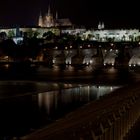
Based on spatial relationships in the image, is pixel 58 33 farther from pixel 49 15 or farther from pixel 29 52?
pixel 29 52

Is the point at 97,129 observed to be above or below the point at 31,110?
above

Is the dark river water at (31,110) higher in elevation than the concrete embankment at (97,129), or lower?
lower

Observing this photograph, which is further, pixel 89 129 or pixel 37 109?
pixel 37 109

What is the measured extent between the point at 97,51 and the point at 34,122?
52.5 metres

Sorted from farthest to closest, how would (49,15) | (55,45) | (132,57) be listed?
(49,15) < (55,45) < (132,57)

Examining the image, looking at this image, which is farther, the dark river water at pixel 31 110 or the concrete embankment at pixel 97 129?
the dark river water at pixel 31 110

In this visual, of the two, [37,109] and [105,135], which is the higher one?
[105,135]

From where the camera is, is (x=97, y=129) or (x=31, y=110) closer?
(x=97, y=129)

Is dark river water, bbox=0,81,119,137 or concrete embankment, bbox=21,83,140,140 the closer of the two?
concrete embankment, bbox=21,83,140,140

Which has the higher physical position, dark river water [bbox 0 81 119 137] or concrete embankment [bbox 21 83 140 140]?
concrete embankment [bbox 21 83 140 140]

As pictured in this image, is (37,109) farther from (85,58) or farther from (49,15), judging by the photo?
(49,15)

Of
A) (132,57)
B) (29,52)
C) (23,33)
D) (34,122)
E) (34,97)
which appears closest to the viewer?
(34,122)

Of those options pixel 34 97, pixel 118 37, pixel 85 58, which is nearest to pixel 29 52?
pixel 85 58

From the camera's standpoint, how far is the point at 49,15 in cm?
11006
